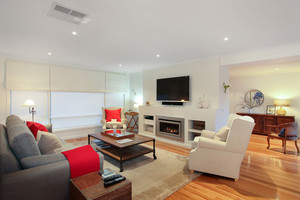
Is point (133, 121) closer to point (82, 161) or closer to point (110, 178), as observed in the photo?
point (82, 161)

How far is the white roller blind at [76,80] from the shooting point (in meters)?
5.18

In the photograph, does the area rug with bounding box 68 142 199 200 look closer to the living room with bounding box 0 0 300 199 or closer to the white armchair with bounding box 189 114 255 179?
the living room with bounding box 0 0 300 199

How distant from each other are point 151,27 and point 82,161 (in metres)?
2.20

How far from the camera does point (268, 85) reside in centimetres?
651

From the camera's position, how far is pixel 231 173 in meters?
2.65

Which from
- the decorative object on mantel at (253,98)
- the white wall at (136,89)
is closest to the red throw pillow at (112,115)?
the white wall at (136,89)

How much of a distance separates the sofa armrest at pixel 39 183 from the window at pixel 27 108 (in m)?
4.04

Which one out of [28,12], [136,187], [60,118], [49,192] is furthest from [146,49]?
[60,118]

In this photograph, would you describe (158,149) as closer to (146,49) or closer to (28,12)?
(146,49)

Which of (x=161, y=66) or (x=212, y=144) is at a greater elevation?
(x=161, y=66)

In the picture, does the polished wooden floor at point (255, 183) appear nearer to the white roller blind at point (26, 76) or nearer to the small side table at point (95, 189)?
the small side table at point (95, 189)

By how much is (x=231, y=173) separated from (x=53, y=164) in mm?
2570

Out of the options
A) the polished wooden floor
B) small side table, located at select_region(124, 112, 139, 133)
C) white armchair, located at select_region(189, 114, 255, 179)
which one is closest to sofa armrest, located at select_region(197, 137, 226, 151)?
white armchair, located at select_region(189, 114, 255, 179)

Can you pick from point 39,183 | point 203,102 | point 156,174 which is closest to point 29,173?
point 39,183
